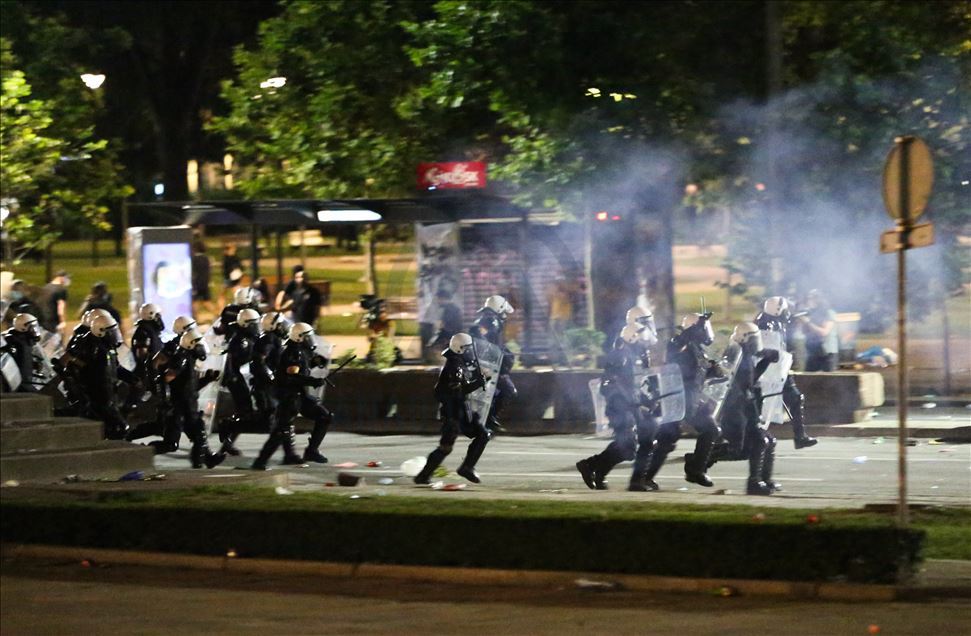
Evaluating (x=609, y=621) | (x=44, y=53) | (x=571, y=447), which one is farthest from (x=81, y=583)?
(x=44, y=53)

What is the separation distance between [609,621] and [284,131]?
66.9 feet

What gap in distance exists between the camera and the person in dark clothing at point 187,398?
16078 millimetres

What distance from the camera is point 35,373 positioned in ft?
57.3

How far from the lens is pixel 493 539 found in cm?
1036

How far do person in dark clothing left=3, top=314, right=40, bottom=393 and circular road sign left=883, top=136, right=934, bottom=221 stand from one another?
954cm

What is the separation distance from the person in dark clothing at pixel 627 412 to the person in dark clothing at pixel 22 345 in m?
6.06

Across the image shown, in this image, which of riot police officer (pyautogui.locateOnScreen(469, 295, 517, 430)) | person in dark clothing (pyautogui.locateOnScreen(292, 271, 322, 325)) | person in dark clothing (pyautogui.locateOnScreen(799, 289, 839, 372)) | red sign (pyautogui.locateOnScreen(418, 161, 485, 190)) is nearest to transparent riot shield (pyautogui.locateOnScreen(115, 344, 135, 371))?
riot police officer (pyautogui.locateOnScreen(469, 295, 517, 430))

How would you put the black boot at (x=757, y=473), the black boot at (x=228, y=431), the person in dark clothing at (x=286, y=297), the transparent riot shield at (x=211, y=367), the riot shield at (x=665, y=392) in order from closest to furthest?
1. the black boot at (x=757, y=473)
2. the riot shield at (x=665, y=392)
3. the black boot at (x=228, y=431)
4. the transparent riot shield at (x=211, y=367)
5. the person in dark clothing at (x=286, y=297)

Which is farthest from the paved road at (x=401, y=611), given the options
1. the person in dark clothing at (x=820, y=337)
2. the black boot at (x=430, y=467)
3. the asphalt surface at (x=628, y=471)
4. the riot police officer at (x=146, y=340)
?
the person in dark clothing at (x=820, y=337)

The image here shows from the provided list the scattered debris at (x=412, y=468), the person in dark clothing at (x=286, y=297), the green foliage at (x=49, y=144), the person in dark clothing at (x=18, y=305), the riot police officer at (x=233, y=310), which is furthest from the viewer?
the green foliage at (x=49, y=144)

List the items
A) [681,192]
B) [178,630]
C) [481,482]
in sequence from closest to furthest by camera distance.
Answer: [178,630]
[481,482]
[681,192]

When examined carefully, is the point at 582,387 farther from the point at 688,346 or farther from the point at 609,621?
the point at 609,621

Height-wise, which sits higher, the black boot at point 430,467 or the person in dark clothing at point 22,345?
the person in dark clothing at point 22,345

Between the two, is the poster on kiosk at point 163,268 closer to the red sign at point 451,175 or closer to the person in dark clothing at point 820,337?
the red sign at point 451,175
